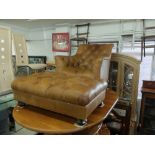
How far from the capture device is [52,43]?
500 centimetres

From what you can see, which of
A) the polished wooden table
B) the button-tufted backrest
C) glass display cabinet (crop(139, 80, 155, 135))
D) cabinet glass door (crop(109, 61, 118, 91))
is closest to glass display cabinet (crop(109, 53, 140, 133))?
cabinet glass door (crop(109, 61, 118, 91))

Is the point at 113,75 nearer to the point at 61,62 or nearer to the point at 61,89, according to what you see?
the point at 61,62

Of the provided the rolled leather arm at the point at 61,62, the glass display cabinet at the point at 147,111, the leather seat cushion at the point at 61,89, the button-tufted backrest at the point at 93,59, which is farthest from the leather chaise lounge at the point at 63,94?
the glass display cabinet at the point at 147,111

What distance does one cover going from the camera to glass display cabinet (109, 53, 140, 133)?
2392 millimetres

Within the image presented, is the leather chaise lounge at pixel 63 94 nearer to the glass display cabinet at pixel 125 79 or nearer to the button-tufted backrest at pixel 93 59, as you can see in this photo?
the button-tufted backrest at pixel 93 59

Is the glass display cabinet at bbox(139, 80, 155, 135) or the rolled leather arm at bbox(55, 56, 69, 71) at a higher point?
the rolled leather arm at bbox(55, 56, 69, 71)

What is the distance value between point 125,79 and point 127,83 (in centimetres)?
8

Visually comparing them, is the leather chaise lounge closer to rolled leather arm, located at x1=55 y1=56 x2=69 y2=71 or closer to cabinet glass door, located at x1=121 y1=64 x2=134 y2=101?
rolled leather arm, located at x1=55 y1=56 x2=69 y2=71

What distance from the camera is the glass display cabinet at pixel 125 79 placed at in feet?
7.85

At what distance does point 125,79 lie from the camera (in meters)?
2.56

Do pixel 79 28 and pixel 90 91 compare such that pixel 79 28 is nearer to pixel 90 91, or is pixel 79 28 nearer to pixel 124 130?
pixel 124 130

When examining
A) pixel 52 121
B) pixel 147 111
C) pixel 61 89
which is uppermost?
pixel 61 89

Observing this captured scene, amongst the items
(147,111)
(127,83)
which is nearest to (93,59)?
(127,83)

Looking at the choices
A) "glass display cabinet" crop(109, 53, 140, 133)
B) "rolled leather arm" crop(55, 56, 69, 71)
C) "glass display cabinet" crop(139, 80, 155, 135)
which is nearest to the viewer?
"rolled leather arm" crop(55, 56, 69, 71)
